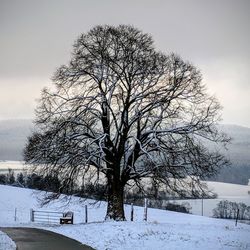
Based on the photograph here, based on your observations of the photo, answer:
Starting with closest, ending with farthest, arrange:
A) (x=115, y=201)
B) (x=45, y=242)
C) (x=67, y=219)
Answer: (x=45, y=242), (x=115, y=201), (x=67, y=219)

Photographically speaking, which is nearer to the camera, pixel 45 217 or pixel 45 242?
pixel 45 242

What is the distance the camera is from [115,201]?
1007 inches

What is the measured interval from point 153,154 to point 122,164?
220 cm

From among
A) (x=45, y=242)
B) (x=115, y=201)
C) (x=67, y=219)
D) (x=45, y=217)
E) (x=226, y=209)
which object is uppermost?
(x=115, y=201)

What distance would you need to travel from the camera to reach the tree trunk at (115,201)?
25469 mm

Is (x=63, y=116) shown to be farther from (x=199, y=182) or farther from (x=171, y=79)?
(x=199, y=182)

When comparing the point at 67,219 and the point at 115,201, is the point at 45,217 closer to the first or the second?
the point at 67,219

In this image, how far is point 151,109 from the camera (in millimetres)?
25359

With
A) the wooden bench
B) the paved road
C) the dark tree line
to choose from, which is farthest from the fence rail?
the dark tree line

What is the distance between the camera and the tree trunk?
25.5 metres

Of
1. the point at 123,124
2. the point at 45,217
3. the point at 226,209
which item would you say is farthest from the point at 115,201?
the point at 226,209

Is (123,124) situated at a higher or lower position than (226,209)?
higher

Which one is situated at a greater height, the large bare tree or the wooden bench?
the large bare tree

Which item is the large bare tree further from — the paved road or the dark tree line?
the dark tree line
